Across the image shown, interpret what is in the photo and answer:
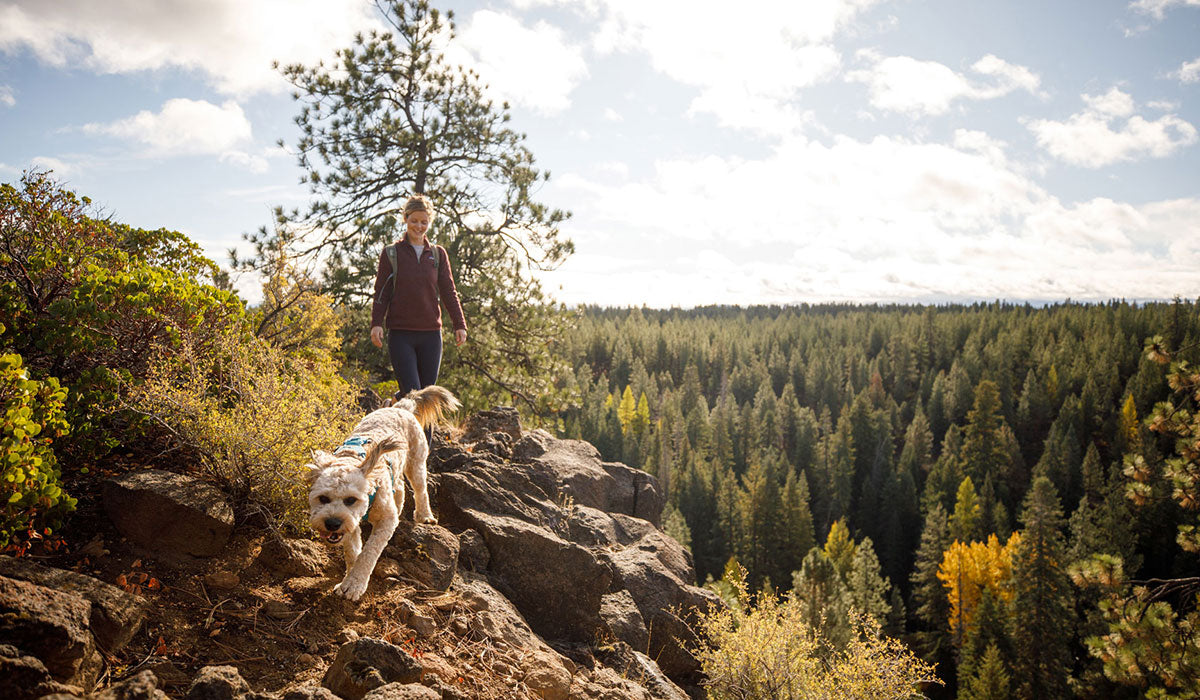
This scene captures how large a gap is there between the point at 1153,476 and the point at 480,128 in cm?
1269

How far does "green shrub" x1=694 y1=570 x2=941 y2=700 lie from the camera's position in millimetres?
8688

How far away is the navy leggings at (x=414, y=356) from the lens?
6598 mm

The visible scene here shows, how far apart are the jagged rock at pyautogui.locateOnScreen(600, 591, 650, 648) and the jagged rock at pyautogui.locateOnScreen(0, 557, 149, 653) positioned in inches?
180

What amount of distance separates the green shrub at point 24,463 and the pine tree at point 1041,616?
3796 cm

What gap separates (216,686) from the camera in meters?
3.18

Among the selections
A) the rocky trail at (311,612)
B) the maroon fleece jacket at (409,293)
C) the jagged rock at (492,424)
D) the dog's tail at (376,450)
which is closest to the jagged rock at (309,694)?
the rocky trail at (311,612)

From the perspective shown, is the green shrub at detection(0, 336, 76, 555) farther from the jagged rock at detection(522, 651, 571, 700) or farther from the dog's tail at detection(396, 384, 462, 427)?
the jagged rock at detection(522, 651, 571, 700)

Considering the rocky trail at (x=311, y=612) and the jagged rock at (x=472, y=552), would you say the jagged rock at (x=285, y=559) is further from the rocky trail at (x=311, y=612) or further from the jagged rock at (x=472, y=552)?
the jagged rock at (x=472, y=552)

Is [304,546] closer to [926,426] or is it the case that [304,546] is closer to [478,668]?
[478,668]

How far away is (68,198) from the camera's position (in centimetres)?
566

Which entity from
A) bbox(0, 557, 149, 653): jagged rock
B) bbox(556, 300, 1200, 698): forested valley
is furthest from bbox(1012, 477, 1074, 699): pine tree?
bbox(0, 557, 149, 653): jagged rock

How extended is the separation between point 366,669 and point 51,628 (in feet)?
5.09

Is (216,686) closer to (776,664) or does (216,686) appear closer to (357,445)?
(357,445)

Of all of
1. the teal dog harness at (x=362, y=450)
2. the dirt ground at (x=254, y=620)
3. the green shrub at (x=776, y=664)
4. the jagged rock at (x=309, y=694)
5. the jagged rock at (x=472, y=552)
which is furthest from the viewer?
the green shrub at (x=776, y=664)
